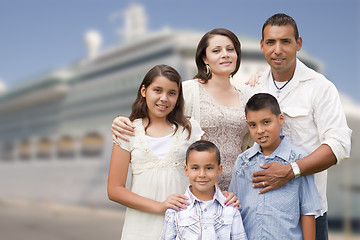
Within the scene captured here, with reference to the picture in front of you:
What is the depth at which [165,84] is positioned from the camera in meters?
1.58

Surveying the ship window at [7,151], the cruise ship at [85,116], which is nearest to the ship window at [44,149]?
the cruise ship at [85,116]

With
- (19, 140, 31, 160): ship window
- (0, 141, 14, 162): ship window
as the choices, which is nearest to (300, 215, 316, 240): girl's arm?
(19, 140, 31, 160): ship window

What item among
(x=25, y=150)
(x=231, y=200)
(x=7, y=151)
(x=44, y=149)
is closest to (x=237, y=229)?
(x=231, y=200)

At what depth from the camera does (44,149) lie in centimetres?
1480

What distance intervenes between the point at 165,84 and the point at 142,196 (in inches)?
15.9

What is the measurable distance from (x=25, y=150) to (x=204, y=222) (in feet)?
51.1

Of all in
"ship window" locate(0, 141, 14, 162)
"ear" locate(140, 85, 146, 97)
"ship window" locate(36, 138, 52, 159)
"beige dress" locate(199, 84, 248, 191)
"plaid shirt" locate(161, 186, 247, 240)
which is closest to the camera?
"plaid shirt" locate(161, 186, 247, 240)

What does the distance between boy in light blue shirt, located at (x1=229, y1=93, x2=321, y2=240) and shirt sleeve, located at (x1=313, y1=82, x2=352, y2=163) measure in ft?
0.38

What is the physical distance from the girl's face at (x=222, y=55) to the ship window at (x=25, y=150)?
14759 millimetres

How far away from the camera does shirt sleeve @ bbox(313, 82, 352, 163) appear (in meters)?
1.56

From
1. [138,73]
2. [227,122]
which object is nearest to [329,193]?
[138,73]

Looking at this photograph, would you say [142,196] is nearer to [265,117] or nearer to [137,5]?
[265,117]

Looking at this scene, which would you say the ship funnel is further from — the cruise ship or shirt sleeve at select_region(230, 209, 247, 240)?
shirt sleeve at select_region(230, 209, 247, 240)

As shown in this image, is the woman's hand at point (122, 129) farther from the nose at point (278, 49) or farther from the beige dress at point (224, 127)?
the nose at point (278, 49)
